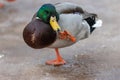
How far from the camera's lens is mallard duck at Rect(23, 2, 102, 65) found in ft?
16.9

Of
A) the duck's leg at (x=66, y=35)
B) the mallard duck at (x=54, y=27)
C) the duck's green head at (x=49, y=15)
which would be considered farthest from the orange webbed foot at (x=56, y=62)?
the duck's green head at (x=49, y=15)

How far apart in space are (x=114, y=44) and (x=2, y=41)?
5.13 ft

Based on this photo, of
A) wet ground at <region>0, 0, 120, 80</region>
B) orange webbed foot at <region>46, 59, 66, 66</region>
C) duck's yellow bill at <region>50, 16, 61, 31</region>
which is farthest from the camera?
orange webbed foot at <region>46, 59, 66, 66</region>

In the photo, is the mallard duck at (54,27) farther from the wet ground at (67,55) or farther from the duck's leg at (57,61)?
the wet ground at (67,55)

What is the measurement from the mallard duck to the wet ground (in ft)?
0.85

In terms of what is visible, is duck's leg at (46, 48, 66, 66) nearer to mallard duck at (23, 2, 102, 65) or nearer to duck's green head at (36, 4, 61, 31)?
mallard duck at (23, 2, 102, 65)

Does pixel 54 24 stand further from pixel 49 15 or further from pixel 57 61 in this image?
pixel 57 61

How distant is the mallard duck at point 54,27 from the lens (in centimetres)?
514

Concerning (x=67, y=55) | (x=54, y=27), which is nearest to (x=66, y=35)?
(x=54, y=27)

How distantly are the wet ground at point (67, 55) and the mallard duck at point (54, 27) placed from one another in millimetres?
258

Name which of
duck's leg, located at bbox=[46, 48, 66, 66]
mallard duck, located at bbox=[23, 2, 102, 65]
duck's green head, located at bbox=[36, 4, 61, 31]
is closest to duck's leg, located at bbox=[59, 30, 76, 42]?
mallard duck, located at bbox=[23, 2, 102, 65]

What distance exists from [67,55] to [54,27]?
2.84 feet

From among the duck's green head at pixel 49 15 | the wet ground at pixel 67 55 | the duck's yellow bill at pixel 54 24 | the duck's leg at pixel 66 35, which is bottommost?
the wet ground at pixel 67 55

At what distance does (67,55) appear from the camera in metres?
5.90
